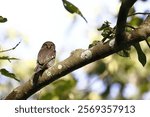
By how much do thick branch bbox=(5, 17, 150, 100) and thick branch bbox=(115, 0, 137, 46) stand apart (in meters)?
0.02

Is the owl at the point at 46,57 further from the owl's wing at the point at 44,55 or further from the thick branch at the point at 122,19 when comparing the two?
the thick branch at the point at 122,19

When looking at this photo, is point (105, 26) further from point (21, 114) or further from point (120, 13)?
point (21, 114)

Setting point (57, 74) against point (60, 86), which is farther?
point (60, 86)

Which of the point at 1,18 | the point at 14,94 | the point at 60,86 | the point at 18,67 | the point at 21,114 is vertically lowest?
the point at 14,94

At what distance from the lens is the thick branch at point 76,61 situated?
5.25ft

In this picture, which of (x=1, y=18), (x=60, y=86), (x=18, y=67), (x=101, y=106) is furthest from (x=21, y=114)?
(x=18, y=67)

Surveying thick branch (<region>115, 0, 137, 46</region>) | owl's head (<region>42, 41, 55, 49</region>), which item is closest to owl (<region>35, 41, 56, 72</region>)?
owl's head (<region>42, 41, 55, 49</region>)

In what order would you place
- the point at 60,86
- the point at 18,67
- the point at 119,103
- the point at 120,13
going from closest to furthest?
the point at 120,13
the point at 119,103
the point at 60,86
the point at 18,67

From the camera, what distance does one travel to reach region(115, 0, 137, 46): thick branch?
1.53 m

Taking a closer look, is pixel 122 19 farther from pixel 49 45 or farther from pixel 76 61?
pixel 49 45

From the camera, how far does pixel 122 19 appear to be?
5.09ft

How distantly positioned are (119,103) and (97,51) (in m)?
0.64

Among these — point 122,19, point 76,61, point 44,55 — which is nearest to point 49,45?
point 44,55

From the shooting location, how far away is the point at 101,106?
6.86ft
